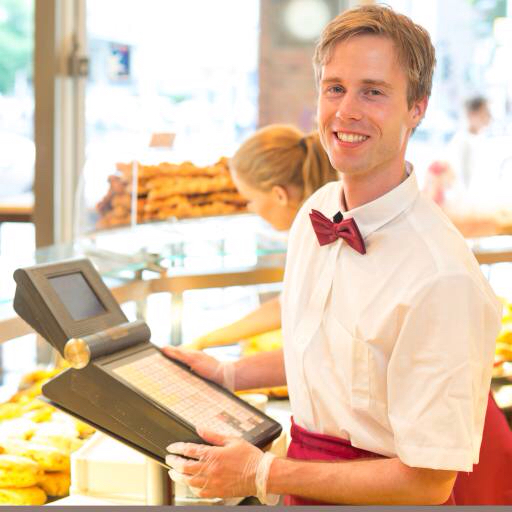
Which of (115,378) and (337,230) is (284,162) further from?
(115,378)

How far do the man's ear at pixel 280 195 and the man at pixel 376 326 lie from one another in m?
1.40

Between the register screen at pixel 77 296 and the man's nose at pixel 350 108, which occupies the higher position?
the man's nose at pixel 350 108

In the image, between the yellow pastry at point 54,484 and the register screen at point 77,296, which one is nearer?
the register screen at point 77,296

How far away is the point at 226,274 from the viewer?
2824 millimetres

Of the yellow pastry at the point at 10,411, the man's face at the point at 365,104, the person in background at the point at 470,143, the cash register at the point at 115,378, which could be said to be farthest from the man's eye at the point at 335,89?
the person in background at the point at 470,143

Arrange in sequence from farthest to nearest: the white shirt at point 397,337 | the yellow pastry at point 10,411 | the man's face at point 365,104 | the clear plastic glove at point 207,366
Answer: the yellow pastry at point 10,411, the clear plastic glove at point 207,366, the man's face at point 365,104, the white shirt at point 397,337

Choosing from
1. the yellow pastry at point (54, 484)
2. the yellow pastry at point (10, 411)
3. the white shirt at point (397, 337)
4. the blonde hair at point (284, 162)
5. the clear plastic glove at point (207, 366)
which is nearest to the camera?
the white shirt at point (397, 337)

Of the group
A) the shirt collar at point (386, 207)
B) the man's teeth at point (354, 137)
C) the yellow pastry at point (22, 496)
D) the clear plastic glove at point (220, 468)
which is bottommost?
the yellow pastry at point (22, 496)

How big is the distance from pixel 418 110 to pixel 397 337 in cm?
42

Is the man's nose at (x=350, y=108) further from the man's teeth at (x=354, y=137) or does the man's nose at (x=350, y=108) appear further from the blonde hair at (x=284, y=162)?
the blonde hair at (x=284, y=162)

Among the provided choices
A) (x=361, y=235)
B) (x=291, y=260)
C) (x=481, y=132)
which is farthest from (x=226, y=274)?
(x=481, y=132)

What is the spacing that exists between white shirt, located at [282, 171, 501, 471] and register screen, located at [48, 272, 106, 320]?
0.37 meters

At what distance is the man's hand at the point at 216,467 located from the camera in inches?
59.6

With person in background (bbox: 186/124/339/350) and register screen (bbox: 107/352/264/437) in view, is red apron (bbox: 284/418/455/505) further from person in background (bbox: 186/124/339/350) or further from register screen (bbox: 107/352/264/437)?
person in background (bbox: 186/124/339/350)
